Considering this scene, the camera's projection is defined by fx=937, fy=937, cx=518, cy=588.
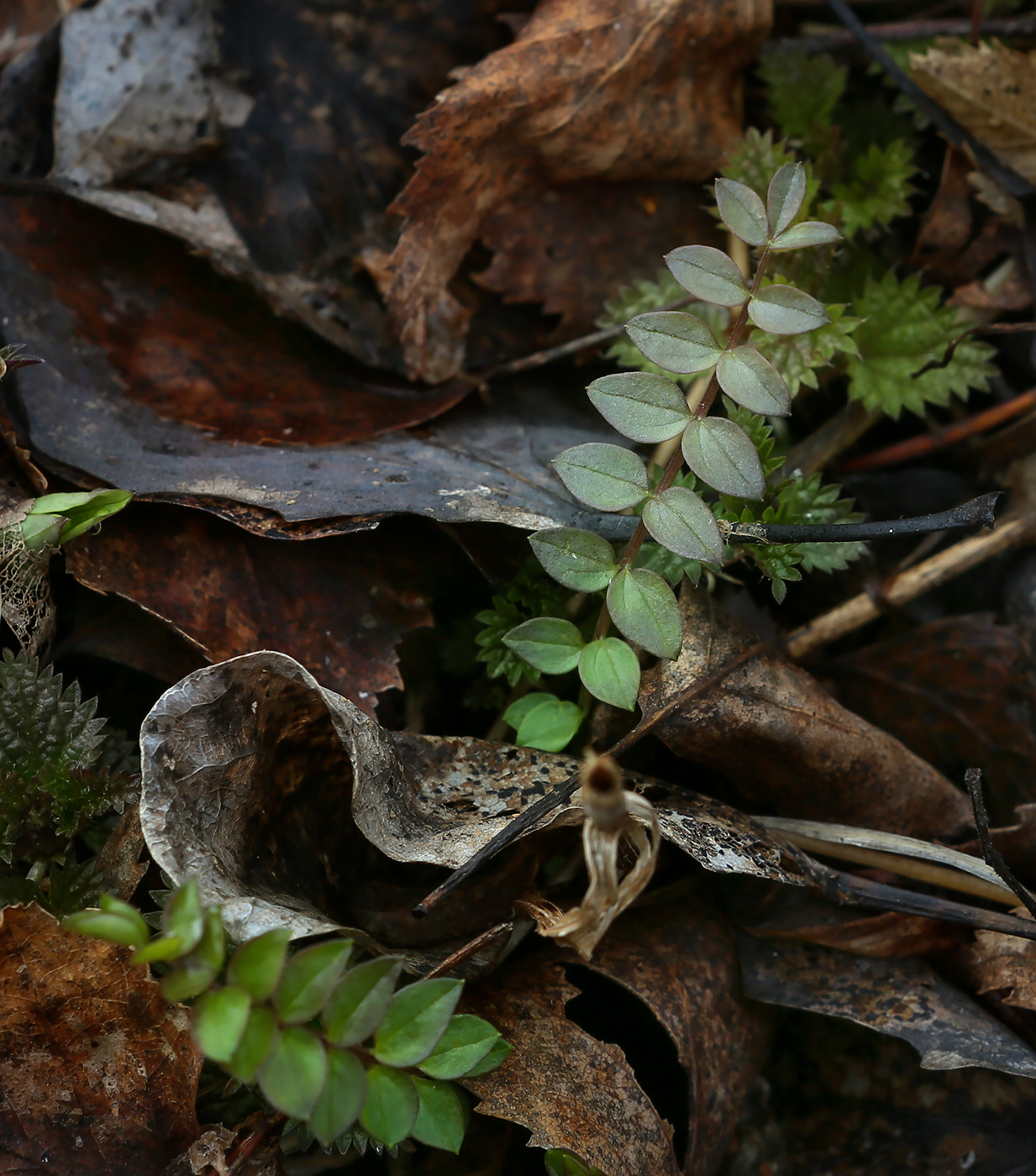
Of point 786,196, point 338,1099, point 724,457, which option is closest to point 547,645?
point 724,457

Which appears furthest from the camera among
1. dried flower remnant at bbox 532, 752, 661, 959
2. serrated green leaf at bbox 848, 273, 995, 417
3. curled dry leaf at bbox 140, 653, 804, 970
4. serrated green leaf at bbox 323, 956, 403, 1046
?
serrated green leaf at bbox 848, 273, 995, 417

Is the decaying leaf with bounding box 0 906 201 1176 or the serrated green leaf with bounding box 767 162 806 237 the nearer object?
the decaying leaf with bounding box 0 906 201 1176

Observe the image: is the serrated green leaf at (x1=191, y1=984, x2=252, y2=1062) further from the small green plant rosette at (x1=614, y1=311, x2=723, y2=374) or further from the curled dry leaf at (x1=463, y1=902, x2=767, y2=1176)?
the small green plant rosette at (x1=614, y1=311, x2=723, y2=374)

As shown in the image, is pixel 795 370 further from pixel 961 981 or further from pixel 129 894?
pixel 129 894

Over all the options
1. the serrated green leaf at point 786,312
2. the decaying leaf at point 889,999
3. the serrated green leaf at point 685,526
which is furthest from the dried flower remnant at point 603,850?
the serrated green leaf at point 786,312

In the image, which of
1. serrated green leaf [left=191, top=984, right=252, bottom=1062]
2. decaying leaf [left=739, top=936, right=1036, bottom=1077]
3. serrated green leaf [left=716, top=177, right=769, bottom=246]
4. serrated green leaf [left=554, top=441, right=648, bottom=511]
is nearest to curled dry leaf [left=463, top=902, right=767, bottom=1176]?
decaying leaf [left=739, top=936, right=1036, bottom=1077]

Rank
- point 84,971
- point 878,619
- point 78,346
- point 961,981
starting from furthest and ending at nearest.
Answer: point 878,619
point 78,346
point 961,981
point 84,971

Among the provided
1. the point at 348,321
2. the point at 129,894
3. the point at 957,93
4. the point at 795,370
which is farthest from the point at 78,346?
the point at 957,93
